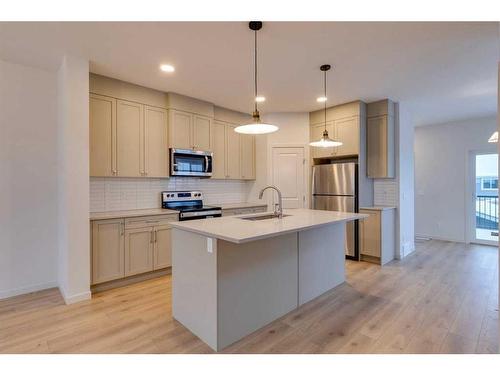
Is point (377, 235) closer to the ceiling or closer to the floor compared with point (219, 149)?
closer to the floor

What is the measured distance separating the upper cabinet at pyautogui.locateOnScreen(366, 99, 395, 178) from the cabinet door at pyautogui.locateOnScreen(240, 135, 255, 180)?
2.06 meters

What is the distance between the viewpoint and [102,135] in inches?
133

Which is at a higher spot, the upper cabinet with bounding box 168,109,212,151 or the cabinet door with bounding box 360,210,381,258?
the upper cabinet with bounding box 168,109,212,151

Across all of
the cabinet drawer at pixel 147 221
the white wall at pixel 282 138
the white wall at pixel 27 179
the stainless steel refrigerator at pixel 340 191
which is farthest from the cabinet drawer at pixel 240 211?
the white wall at pixel 27 179

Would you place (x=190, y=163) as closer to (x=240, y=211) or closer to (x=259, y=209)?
(x=240, y=211)

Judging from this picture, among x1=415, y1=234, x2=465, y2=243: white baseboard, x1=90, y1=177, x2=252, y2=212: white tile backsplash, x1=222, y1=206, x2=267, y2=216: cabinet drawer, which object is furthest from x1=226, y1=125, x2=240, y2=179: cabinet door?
x1=415, y1=234, x2=465, y2=243: white baseboard

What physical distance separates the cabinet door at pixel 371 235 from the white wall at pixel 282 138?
3.63 feet

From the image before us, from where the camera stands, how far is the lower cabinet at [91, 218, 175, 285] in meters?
3.08

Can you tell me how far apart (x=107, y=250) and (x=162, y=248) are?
0.68m

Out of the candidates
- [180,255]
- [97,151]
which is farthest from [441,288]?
[97,151]

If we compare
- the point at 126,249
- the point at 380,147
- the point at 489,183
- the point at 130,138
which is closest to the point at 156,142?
the point at 130,138

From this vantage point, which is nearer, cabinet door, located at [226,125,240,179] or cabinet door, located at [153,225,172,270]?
cabinet door, located at [153,225,172,270]

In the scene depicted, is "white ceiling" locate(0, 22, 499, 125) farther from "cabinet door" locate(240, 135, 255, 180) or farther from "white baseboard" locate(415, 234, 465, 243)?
"white baseboard" locate(415, 234, 465, 243)
